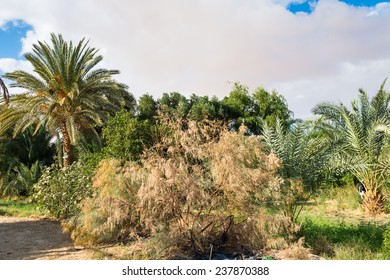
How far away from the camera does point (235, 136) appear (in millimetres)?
7809

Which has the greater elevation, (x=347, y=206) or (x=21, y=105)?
(x=21, y=105)

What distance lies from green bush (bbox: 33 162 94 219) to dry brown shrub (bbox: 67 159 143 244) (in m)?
2.82

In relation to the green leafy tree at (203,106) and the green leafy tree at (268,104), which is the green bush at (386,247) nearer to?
the green leafy tree at (203,106)

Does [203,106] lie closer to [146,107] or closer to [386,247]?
[146,107]

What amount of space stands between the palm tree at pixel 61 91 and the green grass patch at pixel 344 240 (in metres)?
11.2

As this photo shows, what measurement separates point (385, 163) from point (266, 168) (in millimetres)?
6272

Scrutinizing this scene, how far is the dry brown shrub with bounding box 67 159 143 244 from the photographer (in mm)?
7586

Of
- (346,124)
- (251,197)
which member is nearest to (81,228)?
(251,197)

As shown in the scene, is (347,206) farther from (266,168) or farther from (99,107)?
(99,107)

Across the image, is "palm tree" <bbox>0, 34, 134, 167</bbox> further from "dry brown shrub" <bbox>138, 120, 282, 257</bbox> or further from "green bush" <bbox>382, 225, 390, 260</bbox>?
"green bush" <bbox>382, 225, 390, 260</bbox>

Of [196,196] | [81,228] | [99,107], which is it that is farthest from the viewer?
[99,107]

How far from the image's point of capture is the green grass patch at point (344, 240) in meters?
7.31

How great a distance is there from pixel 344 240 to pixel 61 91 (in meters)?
14.2

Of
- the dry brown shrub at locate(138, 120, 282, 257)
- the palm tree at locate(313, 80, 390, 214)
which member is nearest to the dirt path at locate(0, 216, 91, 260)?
the dry brown shrub at locate(138, 120, 282, 257)
